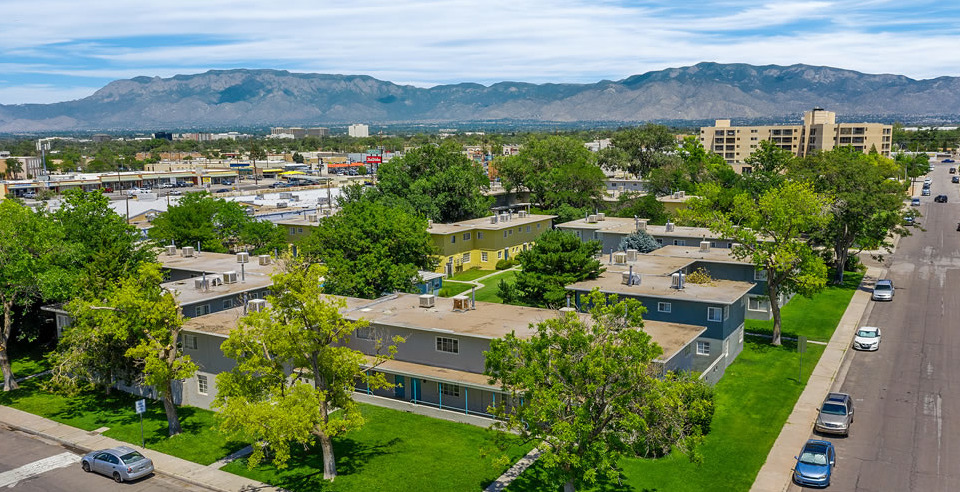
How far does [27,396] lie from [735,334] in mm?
39783

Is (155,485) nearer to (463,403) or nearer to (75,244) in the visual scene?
(463,403)

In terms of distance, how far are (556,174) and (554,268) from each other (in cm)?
4406

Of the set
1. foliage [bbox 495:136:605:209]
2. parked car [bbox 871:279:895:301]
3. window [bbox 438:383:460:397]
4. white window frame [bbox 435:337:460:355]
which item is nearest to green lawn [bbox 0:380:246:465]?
window [bbox 438:383:460:397]

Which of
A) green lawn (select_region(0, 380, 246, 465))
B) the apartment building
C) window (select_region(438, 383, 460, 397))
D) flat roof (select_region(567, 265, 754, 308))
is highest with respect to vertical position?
the apartment building

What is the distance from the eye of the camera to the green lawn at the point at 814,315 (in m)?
48.7

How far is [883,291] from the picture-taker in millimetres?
57094

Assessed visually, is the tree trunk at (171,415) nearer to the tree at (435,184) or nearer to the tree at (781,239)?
the tree at (781,239)

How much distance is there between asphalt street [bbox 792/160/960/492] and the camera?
92.7 ft

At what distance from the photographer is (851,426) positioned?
108 ft

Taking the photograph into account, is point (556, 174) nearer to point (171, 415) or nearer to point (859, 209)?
point (859, 209)

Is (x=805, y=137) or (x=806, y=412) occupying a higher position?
(x=805, y=137)

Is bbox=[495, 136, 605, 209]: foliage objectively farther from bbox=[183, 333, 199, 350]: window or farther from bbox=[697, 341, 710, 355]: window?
bbox=[183, 333, 199, 350]: window

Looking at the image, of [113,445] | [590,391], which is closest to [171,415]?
[113,445]

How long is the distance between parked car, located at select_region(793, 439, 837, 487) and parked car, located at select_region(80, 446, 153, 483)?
2560cm
